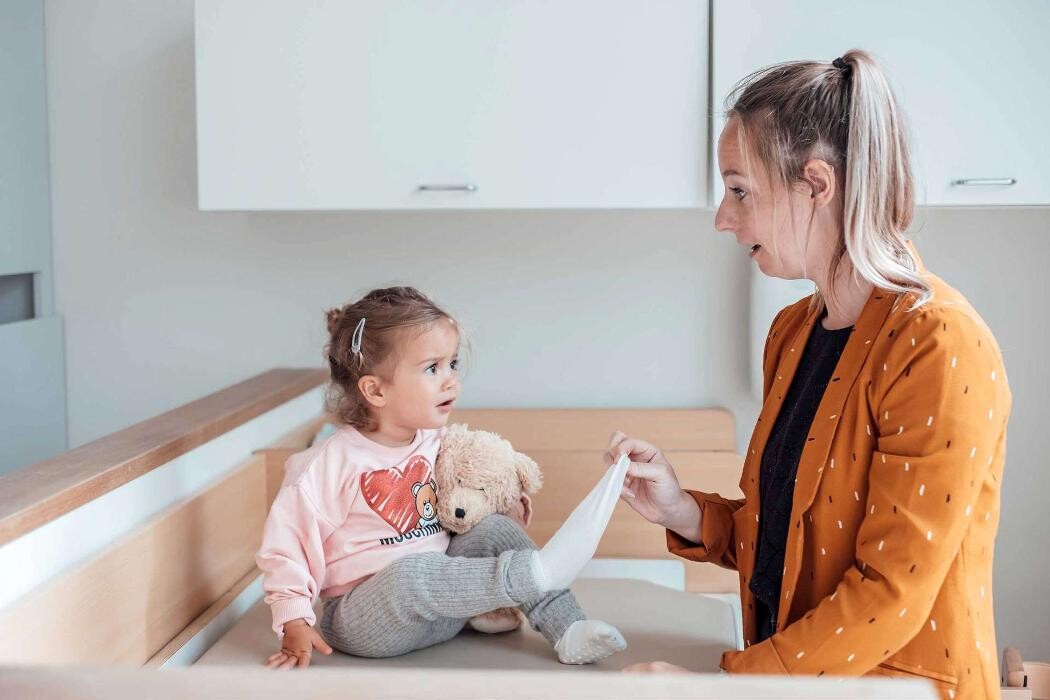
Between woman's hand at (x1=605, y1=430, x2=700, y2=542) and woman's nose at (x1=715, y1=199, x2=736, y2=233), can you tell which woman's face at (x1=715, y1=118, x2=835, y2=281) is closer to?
woman's nose at (x1=715, y1=199, x2=736, y2=233)

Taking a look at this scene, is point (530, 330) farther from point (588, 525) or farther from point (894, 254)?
point (894, 254)

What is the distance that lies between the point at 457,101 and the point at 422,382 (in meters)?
0.58

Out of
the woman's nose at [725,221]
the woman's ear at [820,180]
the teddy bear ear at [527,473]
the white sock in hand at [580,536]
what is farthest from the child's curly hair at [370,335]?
the woman's ear at [820,180]

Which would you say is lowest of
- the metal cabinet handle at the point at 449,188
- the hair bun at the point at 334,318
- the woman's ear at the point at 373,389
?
the woman's ear at the point at 373,389

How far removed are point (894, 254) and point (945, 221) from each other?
117cm

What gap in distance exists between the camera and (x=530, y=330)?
7.25 feet

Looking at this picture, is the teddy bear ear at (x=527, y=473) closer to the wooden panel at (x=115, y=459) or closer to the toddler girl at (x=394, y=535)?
the toddler girl at (x=394, y=535)

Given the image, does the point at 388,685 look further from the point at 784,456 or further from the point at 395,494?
the point at 395,494

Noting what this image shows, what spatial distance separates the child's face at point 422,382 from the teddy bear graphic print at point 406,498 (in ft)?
0.22

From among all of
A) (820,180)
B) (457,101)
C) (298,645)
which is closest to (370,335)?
(298,645)

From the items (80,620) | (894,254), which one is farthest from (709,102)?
(80,620)

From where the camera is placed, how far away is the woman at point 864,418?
974mm

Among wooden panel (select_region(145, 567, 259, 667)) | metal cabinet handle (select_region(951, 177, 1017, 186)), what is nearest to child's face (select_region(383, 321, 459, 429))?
wooden panel (select_region(145, 567, 259, 667))

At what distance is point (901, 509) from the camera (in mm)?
975
